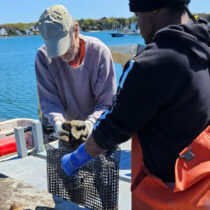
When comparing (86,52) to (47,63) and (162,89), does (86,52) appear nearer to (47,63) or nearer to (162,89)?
(47,63)

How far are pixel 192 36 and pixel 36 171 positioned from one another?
332 centimetres

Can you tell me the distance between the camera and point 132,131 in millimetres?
1362

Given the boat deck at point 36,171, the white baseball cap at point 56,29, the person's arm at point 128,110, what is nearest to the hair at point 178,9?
the person's arm at point 128,110

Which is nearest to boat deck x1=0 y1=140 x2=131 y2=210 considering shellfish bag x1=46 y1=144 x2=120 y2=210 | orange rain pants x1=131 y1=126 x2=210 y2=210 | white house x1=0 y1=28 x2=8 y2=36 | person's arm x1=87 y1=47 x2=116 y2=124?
shellfish bag x1=46 y1=144 x2=120 y2=210

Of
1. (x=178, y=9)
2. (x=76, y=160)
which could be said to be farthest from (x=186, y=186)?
(x=178, y=9)

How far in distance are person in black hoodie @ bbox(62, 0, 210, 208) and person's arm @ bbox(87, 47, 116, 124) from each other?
928 mm

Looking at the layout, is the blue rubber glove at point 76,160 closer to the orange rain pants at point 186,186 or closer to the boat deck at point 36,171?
the orange rain pants at point 186,186

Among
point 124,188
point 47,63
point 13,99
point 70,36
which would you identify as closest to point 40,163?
point 124,188

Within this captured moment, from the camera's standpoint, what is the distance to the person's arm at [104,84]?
93.7 inches

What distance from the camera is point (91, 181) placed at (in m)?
2.11

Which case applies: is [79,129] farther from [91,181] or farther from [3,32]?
[3,32]

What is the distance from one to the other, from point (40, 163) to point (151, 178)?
315 cm

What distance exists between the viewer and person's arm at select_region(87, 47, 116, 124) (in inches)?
93.7

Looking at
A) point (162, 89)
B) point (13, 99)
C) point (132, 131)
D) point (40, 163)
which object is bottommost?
point (13, 99)
